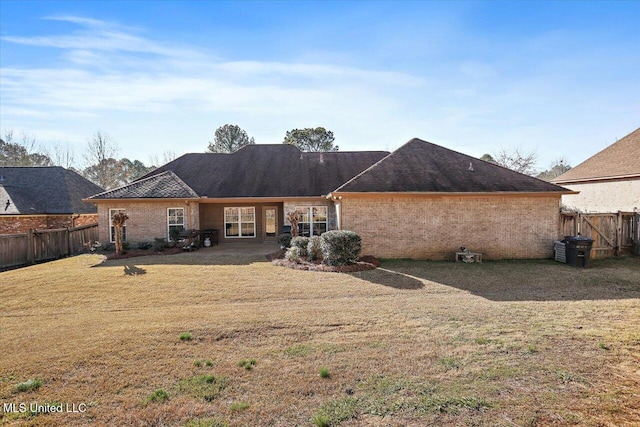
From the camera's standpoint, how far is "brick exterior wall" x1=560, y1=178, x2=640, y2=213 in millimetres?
14992

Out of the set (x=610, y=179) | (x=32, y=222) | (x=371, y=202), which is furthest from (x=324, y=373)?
(x=32, y=222)

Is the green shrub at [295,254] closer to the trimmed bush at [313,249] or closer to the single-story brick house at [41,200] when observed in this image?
the trimmed bush at [313,249]

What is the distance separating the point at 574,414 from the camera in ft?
11.0

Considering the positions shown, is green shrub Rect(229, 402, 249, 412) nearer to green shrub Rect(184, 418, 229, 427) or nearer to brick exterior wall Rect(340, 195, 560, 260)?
green shrub Rect(184, 418, 229, 427)

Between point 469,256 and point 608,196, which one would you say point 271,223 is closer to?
point 469,256

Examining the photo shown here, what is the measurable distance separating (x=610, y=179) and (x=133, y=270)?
73.4 feet

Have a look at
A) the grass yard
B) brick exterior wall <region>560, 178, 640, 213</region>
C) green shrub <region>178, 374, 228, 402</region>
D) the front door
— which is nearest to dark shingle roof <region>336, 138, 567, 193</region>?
the grass yard

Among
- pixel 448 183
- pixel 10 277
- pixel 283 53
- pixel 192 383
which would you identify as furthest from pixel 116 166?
pixel 192 383

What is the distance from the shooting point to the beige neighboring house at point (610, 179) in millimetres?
15188

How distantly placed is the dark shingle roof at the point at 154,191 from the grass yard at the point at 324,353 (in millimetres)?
7765

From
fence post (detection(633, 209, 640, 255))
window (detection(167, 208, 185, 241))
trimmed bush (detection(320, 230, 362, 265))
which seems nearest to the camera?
trimmed bush (detection(320, 230, 362, 265))

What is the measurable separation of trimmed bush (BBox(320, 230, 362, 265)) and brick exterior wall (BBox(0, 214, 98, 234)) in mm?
18130

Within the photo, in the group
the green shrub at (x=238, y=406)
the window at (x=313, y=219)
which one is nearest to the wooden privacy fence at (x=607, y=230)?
the window at (x=313, y=219)

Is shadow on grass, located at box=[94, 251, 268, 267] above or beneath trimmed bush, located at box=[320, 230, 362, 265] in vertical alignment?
beneath
